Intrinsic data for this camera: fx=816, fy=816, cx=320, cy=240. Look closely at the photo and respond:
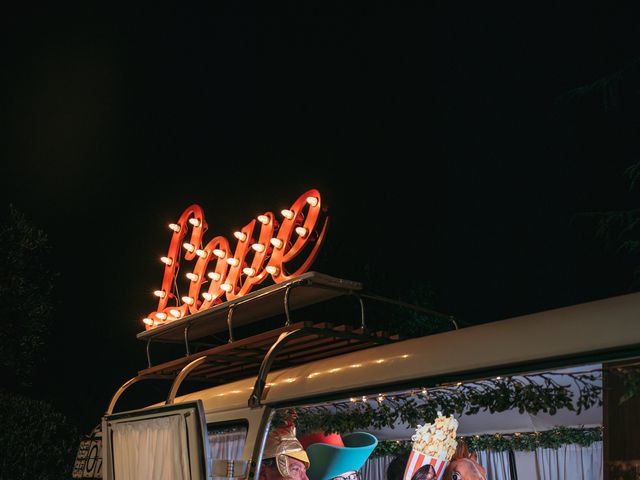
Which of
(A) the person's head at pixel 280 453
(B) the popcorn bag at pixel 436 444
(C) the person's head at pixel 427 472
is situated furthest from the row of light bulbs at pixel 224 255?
(C) the person's head at pixel 427 472

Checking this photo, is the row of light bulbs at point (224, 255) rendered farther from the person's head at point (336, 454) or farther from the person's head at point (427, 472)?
the person's head at point (427, 472)

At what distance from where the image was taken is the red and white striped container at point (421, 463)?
797 centimetres

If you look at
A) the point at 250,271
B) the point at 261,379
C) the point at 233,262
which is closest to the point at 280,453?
the point at 261,379

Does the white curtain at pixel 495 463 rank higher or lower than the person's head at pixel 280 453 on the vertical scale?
higher

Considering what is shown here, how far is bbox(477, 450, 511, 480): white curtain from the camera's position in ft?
28.1

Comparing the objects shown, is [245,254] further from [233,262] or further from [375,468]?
[375,468]

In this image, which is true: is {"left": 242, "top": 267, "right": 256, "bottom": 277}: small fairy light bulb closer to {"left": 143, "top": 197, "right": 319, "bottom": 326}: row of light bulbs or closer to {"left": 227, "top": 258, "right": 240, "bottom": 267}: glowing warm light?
{"left": 143, "top": 197, "right": 319, "bottom": 326}: row of light bulbs

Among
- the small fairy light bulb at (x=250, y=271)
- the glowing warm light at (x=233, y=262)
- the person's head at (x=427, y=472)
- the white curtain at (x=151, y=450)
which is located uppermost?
the glowing warm light at (x=233, y=262)

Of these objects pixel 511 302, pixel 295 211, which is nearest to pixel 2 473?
pixel 295 211

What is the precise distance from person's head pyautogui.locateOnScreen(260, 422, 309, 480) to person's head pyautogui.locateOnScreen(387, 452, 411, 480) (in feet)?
5.25

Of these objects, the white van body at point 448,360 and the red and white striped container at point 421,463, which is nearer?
the white van body at point 448,360

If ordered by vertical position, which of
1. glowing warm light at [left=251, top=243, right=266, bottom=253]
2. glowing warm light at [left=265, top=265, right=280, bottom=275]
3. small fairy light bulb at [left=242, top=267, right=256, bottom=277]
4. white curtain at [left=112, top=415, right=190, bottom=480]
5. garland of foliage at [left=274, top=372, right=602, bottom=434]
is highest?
glowing warm light at [left=251, top=243, right=266, bottom=253]

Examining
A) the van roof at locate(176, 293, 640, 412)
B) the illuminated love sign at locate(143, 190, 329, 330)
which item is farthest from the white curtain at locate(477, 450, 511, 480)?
the van roof at locate(176, 293, 640, 412)

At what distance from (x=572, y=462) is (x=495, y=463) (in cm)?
81
